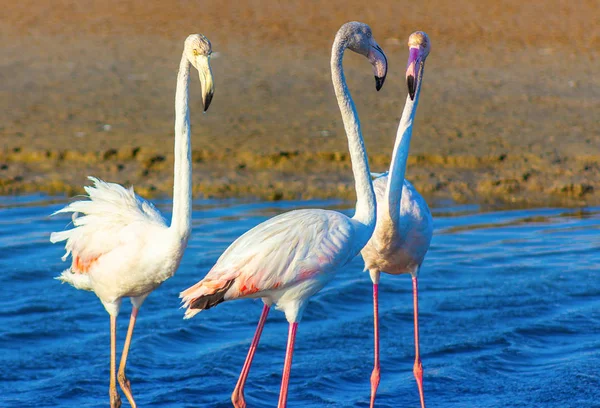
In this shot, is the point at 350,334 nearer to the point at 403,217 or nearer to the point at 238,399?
the point at 403,217

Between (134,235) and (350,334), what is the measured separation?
2.06 m

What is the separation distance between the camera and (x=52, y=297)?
23.4ft

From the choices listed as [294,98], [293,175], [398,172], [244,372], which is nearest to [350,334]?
[244,372]

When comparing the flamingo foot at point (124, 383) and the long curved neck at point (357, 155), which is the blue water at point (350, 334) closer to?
the flamingo foot at point (124, 383)

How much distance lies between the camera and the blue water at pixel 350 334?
18.8 feet

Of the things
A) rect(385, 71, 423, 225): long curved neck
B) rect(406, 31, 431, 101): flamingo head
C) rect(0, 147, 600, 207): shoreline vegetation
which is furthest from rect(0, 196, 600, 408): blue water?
rect(406, 31, 431, 101): flamingo head

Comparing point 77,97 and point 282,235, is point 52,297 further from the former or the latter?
point 77,97

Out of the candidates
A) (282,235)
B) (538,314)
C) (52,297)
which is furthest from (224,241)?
(282,235)

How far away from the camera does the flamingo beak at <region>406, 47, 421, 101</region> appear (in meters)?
5.19

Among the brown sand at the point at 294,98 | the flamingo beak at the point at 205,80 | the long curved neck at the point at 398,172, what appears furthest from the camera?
the brown sand at the point at 294,98

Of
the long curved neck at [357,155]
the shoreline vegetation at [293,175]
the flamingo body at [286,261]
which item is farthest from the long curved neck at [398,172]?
the shoreline vegetation at [293,175]

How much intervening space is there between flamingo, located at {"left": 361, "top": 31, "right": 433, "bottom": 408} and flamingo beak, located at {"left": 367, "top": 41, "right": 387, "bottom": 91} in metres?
0.16

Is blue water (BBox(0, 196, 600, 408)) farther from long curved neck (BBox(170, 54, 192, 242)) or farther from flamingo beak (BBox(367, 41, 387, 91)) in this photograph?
flamingo beak (BBox(367, 41, 387, 91))

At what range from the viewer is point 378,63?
5.15m
